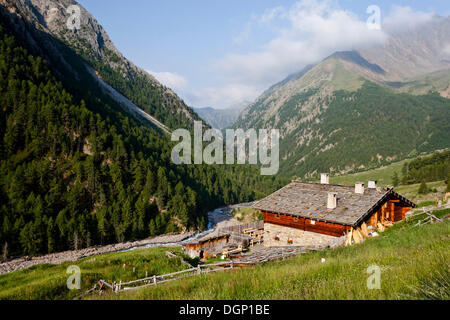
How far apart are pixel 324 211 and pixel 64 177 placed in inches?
2629

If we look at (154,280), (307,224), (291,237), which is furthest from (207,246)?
(154,280)

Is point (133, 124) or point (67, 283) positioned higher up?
point (133, 124)

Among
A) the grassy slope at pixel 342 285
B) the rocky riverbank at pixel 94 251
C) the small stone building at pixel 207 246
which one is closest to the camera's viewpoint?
the grassy slope at pixel 342 285

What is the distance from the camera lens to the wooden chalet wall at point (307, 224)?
2734 cm

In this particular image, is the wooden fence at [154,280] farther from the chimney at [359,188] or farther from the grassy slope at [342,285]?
the chimney at [359,188]

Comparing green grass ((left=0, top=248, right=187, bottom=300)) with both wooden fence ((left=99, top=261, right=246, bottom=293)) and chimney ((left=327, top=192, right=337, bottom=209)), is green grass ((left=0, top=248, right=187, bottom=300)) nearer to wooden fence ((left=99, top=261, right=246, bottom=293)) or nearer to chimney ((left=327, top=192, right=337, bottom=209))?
wooden fence ((left=99, top=261, right=246, bottom=293))

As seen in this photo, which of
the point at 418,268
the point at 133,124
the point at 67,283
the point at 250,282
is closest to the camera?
the point at 418,268

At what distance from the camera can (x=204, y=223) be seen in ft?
287

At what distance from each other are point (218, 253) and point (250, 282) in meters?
30.2

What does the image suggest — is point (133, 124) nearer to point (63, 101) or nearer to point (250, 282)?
point (63, 101)

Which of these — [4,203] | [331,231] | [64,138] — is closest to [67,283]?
[331,231]

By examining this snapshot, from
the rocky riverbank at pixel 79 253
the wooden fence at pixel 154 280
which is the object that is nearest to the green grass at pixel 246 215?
the rocky riverbank at pixel 79 253

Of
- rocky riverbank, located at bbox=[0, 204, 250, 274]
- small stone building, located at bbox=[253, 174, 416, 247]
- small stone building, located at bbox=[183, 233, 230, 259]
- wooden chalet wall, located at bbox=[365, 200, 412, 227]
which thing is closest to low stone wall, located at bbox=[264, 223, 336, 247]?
small stone building, located at bbox=[253, 174, 416, 247]

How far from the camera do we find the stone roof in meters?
27.4
